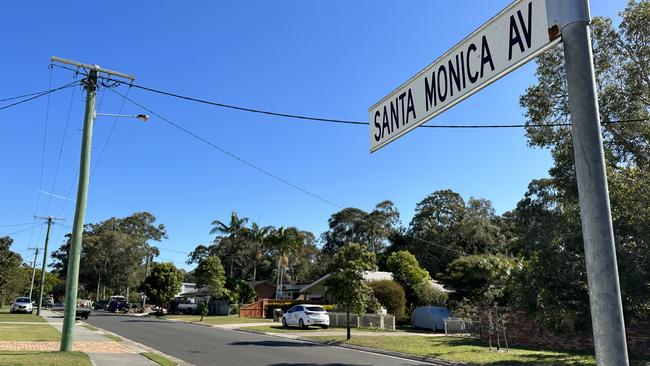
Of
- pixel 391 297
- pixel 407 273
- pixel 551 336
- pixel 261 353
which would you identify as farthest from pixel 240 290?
pixel 551 336

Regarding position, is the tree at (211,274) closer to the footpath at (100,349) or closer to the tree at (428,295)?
the tree at (428,295)

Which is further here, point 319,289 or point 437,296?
point 319,289

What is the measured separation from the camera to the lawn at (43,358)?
1226 centimetres

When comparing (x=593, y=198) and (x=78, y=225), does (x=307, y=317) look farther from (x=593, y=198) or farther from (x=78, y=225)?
(x=593, y=198)

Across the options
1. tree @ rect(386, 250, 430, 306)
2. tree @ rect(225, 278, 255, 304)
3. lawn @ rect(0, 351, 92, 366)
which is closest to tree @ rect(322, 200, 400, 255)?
tree @ rect(225, 278, 255, 304)

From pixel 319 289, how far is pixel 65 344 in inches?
1535

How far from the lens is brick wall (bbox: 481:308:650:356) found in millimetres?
17375

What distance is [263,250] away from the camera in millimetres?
74625

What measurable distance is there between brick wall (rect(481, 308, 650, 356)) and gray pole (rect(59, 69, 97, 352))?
15142 millimetres

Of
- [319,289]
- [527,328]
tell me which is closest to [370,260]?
[527,328]

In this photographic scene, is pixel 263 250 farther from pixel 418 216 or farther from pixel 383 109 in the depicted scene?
pixel 383 109

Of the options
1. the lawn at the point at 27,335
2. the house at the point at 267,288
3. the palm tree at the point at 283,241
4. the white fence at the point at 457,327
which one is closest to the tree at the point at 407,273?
the white fence at the point at 457,327

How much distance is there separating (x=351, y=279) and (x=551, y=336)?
358 inches

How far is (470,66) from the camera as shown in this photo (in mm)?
3389
